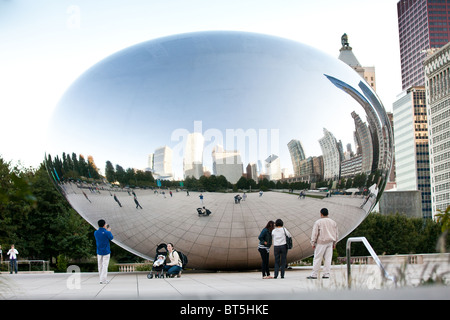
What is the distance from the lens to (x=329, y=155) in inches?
527

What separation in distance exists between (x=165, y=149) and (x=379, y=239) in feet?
177

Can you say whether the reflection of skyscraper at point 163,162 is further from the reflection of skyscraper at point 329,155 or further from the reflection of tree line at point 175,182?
the reflection of skyscraper at point 329,155

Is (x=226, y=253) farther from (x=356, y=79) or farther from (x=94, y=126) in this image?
(x=356, y=79)

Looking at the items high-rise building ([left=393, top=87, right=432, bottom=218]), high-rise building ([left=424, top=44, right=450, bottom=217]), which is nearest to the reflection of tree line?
high-rise building ([left=424, top=44, right=450, bottom=217])

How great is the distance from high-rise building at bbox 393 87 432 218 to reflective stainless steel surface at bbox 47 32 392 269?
158 m

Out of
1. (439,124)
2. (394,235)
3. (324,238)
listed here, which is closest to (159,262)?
(324,238)

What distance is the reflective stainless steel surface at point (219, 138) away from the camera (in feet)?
42.6

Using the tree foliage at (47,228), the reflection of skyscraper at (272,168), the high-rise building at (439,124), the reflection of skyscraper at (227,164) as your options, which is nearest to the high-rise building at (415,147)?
the high-rise building at (439,124)

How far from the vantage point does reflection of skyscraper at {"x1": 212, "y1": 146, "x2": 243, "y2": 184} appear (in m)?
12.9

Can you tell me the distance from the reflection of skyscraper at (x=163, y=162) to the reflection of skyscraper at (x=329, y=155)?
3483 millimetres

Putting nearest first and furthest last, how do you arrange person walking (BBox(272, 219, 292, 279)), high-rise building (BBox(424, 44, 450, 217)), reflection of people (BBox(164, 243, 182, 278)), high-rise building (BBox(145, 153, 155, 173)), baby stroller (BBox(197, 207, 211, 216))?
person walking (BBox(272, 219, 292, 279))
high-rise building (BBox(145, 153, 155, 173))
baby stroller (BBox(197, 207, 211, 216))
reflection of people (BBox(164, 243, 182, 278))
high-rise building (BBox(424, 44, 450, 217))

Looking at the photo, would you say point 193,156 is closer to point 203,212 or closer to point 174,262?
point 203,212

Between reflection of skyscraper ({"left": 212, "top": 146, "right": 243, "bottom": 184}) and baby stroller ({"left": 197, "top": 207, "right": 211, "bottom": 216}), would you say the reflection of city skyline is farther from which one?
baby stroller ({"left": 197, "top": 207, "right": 211, "bottom": 216})

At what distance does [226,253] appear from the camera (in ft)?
46.4
